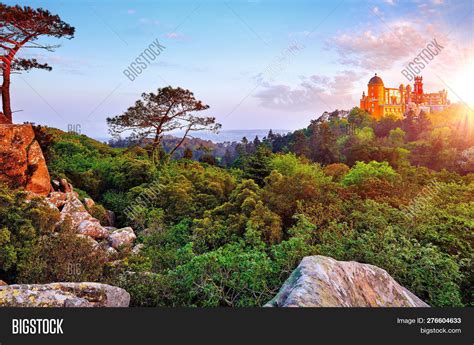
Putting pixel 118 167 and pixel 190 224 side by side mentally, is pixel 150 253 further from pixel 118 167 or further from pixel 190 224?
pixel 118 167

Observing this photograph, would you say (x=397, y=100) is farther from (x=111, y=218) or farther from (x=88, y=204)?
(x=88, y=204)

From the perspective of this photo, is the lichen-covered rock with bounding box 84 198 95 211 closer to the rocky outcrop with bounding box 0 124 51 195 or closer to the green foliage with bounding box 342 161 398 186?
the rocky outcrop with bounding box 0 124 51 195

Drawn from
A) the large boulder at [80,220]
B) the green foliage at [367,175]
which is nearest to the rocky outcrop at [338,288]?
the large boulder at [80,220]

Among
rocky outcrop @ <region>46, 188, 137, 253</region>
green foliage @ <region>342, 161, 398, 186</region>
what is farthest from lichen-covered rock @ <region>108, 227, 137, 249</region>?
green foliage @ <region>342, 161, 398, 186</region>

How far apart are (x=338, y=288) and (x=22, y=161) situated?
8728mm

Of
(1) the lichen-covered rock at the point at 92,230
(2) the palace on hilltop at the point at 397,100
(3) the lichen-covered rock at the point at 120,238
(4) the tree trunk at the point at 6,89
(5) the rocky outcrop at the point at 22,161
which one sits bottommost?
(3) the lichen-covered rock at the point at 120,238

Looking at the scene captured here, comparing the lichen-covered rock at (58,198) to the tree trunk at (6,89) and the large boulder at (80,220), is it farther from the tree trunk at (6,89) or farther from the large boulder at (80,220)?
the tree trunk at (6,89)

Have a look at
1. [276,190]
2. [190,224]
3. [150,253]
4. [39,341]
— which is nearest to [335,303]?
[39,341]

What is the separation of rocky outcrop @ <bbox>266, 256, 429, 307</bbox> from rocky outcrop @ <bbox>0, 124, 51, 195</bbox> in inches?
321

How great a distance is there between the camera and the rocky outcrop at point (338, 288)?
11.8 feet

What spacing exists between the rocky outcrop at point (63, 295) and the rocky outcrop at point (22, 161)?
5748 mm

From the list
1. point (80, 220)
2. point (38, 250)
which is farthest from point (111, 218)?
point (38, 250)

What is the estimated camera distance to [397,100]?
58.5 m

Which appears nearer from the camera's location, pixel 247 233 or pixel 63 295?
pixel 63 295
